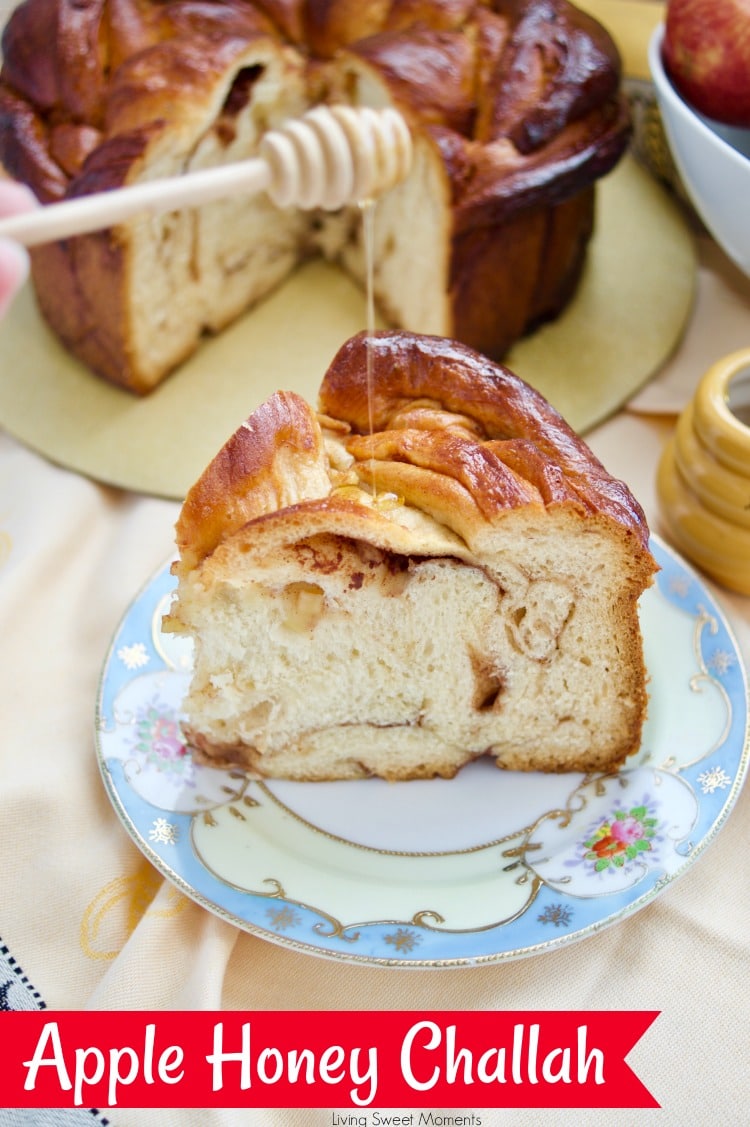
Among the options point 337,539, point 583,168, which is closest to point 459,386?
point 337,539

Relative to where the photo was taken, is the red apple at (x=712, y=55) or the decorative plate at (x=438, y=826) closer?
the decorative plate at (x=438, y=826)

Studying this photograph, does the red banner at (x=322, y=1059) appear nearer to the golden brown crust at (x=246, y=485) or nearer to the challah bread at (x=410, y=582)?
the challah bread at (x=410, y=582)

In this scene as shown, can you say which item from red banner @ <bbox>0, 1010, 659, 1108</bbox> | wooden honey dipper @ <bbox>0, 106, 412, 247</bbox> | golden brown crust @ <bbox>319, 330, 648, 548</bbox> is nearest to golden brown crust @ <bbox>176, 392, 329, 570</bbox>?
golden brown crust @ <bbox>319, 330, 648, 548</bbox>

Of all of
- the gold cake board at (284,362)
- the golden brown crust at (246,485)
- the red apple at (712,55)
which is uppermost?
the red apple at (712,55)

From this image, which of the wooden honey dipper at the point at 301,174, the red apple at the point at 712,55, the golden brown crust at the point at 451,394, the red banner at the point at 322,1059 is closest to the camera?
the wooden honey dipper at the point at 301,174

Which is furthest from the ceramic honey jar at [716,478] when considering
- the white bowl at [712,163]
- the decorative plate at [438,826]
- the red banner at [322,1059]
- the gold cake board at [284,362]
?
the red banner at [322,1059]

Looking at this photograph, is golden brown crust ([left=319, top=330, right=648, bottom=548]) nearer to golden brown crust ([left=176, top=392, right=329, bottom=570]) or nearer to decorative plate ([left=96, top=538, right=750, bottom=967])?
golden brown crust ([left=176, top=392, right=329, bottom=570])

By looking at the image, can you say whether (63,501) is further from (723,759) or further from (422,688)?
(723,759)
